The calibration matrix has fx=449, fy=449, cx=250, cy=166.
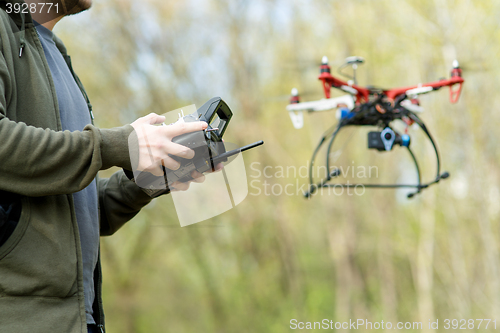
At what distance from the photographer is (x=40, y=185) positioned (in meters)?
0.73

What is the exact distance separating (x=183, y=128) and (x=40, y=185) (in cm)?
25

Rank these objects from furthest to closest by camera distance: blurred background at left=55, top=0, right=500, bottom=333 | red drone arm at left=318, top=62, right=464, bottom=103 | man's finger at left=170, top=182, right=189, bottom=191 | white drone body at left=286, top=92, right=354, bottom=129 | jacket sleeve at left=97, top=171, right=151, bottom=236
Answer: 1. blurred background at left=55, top=0, right=500, bottom=333
2. white drone body at left=286, top=92, right=354, bottom=129
3. red drone arm at left=318, top=62, right=464, bottom=103
4. jacket sleeve at left=97, top=171, right=151, bottom=236
5. man's finger at left=170, top=182, right=189, bottom=191

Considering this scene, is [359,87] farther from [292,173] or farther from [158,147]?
[292,173]

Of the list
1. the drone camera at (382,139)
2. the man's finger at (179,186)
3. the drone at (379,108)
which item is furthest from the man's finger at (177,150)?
the drone camera at (382,139)

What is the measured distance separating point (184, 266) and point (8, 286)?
846cm

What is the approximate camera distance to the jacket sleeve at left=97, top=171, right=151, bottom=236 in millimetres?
1069

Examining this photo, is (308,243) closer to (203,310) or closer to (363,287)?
(363,287)

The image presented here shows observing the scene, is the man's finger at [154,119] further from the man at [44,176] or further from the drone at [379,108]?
the drone at [379,108]

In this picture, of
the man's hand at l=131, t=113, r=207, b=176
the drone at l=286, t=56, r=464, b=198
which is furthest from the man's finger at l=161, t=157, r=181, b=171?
the drone at l=286, t=56, r=464, b=198

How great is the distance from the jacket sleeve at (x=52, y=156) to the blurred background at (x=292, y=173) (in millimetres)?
4032

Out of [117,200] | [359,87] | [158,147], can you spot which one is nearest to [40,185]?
[158,147]

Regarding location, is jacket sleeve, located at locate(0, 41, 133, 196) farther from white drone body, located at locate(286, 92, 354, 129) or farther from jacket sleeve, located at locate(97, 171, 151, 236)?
white drone body, located at locate(286, 92, 354, 129)

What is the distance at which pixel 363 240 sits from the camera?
7.59 m

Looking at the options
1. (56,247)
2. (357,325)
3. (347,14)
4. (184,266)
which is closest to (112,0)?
(347,14)
